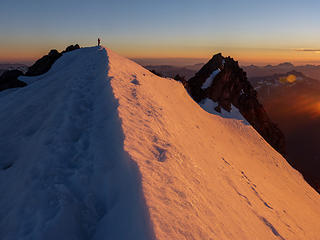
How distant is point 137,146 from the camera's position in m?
→ 5.38

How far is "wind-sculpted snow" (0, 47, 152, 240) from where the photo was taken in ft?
11.5

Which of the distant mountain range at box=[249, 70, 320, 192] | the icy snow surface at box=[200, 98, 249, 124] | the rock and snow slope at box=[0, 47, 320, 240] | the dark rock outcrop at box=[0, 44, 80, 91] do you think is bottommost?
the distant mountain range at box=[249, 70, 320, 192]

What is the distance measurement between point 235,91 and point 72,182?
3072cm

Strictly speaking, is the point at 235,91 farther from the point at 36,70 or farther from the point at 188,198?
the point at 188,198

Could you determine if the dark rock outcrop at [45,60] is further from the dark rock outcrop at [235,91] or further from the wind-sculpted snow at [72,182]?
the wind-sculpted snow at [72,182]

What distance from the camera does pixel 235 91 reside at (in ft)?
102

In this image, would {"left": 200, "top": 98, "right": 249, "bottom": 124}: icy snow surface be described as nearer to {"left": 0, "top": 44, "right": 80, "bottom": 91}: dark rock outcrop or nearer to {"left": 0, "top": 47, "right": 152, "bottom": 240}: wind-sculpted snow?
{"left": 0, "top": 47, "right": 152, "bottom": 240}: wind-sculpted snow

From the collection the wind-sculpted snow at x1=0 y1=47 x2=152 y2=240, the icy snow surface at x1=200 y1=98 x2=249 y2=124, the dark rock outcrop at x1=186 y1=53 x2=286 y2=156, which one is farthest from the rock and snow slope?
the dark rock outcrop at x1=186 y1=53 x2=286 y2=156

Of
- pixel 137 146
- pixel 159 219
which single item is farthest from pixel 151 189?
pixel 137 146

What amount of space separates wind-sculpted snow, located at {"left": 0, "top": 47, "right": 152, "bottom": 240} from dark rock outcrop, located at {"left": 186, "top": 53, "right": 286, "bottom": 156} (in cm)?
2205

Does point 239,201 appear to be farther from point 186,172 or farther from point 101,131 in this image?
point 101,131

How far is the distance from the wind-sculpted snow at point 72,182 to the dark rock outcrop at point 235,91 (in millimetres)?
22053

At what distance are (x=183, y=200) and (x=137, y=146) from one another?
1.88 metres

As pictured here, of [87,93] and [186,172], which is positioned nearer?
[186,172]
